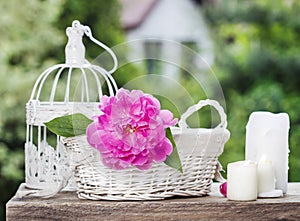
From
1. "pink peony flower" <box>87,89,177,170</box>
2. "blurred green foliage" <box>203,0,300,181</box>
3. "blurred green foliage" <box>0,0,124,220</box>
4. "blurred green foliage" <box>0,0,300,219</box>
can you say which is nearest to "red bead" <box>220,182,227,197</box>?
"pink peony flower" <box>87,89,177,170</box>

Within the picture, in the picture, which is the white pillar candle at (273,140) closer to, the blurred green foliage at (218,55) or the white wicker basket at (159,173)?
the white wicker basket at (159,173)

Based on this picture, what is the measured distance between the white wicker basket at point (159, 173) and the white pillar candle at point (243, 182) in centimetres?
6

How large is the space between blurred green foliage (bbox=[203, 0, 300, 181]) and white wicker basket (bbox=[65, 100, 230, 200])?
312cm

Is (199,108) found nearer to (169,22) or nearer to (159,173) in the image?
(159,173)

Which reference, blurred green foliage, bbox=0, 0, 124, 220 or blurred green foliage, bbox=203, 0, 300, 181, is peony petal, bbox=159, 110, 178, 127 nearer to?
blurred green foliage, bbox=0, 0, 124, 220

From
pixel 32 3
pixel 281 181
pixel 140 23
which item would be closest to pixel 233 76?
pixel 140 23

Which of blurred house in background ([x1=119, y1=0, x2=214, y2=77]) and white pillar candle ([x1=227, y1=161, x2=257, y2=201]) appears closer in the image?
white pillar candle ([x1=227, y1=161, x2=257, y2=201])

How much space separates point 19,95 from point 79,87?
290 cm

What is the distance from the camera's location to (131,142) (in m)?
1.31

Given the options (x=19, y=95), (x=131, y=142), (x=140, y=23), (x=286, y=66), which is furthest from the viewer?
(x=140, y=23)

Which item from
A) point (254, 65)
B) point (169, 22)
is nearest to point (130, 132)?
point (254, 65)

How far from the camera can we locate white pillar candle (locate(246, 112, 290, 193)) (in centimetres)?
145

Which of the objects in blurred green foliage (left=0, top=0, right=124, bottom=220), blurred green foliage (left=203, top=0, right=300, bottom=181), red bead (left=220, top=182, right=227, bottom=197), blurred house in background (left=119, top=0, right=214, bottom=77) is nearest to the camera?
red bead (left=220, top=182, right=227, bottom=197)

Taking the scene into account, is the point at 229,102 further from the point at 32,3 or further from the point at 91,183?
the point at 91,183
